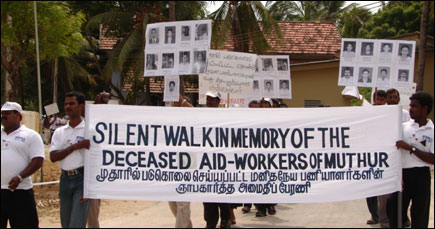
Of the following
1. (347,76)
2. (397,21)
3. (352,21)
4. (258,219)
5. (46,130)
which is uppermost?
(352,21)

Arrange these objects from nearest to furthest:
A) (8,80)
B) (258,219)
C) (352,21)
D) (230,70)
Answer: (230,70)
(258,219)
(8,80)
(352,21)

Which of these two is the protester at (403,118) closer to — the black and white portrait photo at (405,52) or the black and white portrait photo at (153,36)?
the black and white portrait photo at (405,52)

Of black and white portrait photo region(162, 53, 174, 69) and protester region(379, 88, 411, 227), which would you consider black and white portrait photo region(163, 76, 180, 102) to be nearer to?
black and white portrait photo region(162, 53, 174, 69)

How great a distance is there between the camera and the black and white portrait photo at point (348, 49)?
641cm

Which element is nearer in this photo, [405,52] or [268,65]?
[405,52]

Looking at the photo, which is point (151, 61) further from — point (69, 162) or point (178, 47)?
point (69, 162)

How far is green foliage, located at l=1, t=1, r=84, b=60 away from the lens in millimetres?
13078

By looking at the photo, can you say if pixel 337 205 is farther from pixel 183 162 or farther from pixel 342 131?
pixel 183 162

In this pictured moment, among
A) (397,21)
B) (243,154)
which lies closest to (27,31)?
(243,154)

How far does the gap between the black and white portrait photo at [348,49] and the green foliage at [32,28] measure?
29.8 ft

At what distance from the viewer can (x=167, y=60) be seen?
6.75 metres

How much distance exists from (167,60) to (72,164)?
2.08m

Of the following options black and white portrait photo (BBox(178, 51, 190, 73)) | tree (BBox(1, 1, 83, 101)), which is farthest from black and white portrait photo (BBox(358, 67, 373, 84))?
tree (BBox(1, 1, 83, 101))

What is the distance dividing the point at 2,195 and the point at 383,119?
4.02 meters
